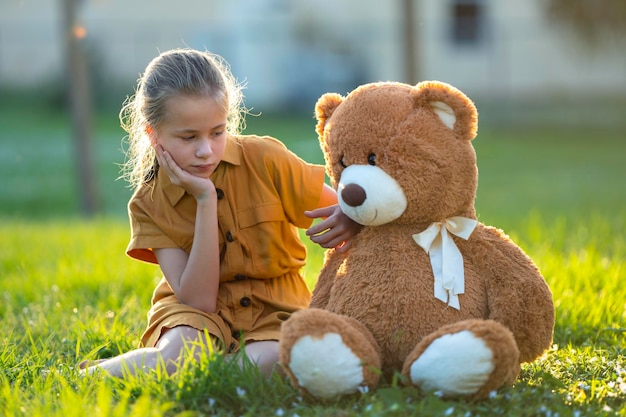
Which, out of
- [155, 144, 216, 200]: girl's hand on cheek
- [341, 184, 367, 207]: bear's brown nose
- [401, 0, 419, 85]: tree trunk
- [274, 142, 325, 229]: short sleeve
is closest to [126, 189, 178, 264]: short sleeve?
[155, 144, 216, 200]: girl's hand on cheek

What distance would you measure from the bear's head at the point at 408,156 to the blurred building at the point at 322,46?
18.9 metres

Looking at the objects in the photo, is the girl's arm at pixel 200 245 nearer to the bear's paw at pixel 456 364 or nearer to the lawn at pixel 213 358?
the lawn at pixel 213 358

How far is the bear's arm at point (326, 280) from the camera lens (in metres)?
2.97

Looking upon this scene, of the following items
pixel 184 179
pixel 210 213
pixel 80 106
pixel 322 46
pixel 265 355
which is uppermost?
pixel 184 179

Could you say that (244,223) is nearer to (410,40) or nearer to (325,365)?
(325,365)

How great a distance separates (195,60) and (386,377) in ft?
4.65

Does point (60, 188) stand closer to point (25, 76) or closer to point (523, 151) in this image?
point (523, 151)

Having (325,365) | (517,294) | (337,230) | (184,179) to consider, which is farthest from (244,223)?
(517,294)

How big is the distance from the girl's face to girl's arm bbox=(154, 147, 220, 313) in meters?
0.04

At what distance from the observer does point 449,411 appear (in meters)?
2.42

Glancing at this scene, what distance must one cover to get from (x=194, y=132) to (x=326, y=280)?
74cm

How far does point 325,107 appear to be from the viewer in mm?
3045

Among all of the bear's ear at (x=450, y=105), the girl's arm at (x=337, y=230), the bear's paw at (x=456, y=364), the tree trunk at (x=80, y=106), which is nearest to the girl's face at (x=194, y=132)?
the girl's arm at (x=337, y=230)

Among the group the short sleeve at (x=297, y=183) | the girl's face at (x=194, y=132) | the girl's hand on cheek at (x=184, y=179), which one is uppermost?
the girl's face at (x=194, y=132)
